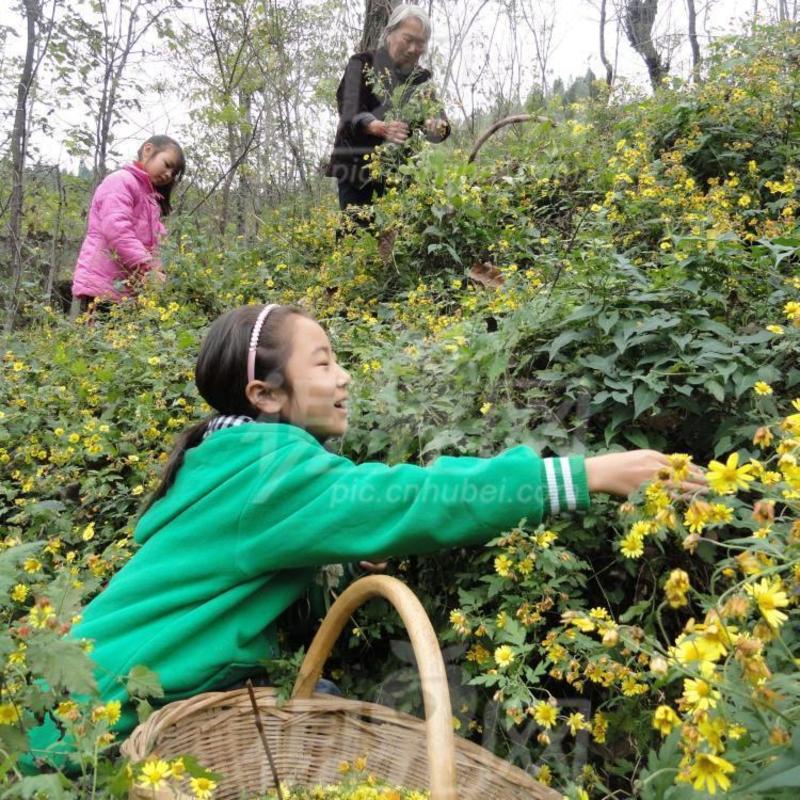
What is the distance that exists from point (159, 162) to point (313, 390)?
3095 millimetres

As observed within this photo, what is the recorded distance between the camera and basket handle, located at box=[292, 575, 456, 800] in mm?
1102

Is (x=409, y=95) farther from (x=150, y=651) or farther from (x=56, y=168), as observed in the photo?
(x=56, y=168)

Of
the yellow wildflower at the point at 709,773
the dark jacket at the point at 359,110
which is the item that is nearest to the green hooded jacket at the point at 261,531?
the yellow wildflower at the point at 709,773

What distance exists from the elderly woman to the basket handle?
10.2ft

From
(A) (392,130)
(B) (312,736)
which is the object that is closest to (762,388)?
(B) (312,736)

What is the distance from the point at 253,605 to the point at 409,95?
3.67m

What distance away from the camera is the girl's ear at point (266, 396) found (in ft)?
6.23

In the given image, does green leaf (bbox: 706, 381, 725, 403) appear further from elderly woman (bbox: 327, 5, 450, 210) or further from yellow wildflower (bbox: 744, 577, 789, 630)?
elderly woman (bbox: 327, 5, 450, 210)

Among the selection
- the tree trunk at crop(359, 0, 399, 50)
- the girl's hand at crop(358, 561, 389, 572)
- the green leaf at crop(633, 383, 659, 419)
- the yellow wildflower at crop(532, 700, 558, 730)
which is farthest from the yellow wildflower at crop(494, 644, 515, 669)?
the tree trunk at crop(359, 0, 399, 50)

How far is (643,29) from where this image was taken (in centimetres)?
892

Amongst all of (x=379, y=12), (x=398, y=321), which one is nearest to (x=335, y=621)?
(x=398, y=321)

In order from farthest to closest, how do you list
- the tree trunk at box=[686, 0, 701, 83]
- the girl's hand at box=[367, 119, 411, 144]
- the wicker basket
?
the tree trunk at box=[686, 0, 701, 83], the girl's hand at box=[367, 119, 411, 144], the wicker basket

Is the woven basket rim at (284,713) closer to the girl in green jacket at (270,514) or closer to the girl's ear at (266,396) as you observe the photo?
the girl in green jacket at (270,514)

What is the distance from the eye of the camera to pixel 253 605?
171 cm
